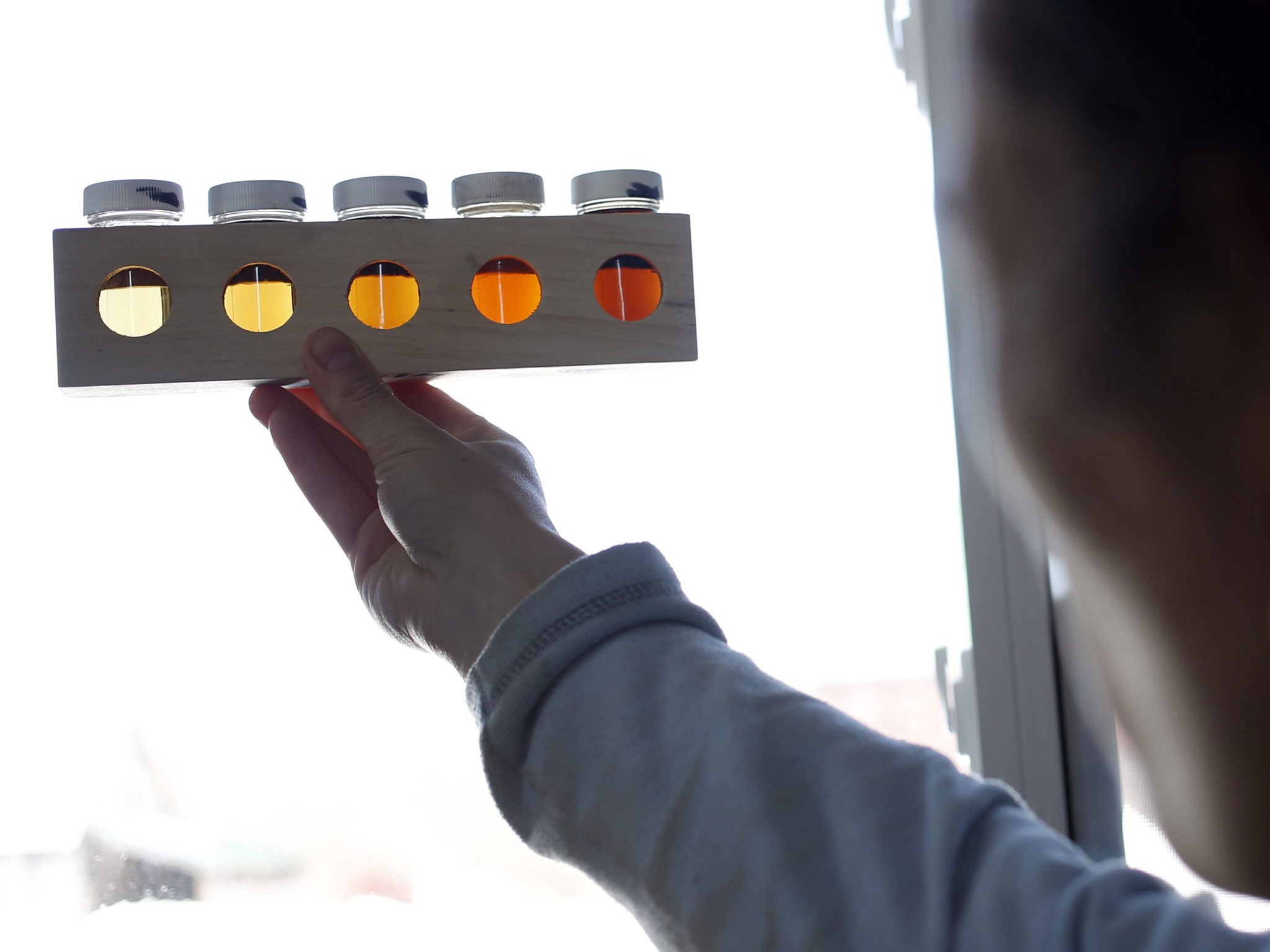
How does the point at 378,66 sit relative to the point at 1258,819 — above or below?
above

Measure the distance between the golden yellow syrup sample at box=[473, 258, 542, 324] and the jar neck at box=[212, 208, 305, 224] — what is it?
12 cm

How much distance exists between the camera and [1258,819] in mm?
466

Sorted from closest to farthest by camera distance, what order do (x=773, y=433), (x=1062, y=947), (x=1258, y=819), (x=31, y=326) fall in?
(x=1062, y=947), (x=1258, y=819), (x=31, y=326), (x=773, y=433)

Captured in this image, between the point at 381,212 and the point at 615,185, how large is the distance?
15 cm

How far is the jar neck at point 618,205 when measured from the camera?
0.68 metres

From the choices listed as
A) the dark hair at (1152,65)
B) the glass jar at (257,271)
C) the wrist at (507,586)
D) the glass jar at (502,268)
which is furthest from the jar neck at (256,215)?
the dark hair at (1152,65)

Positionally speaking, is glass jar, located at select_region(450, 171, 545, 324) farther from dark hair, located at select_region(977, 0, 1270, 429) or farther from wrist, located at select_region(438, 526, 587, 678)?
dark hair, located at select_region(977, 0, 1270, 429)

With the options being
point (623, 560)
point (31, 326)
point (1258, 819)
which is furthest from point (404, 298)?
point (1258, 819)

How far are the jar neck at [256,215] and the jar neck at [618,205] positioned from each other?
18 centimetres

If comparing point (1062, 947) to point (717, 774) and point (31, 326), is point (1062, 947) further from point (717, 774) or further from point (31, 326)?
point (31, 326)

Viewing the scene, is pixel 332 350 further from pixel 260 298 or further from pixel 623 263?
pixel 623 263

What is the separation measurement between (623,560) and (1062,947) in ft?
0.67

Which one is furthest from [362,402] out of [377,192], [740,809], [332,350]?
[740,809]

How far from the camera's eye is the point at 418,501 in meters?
0.53
